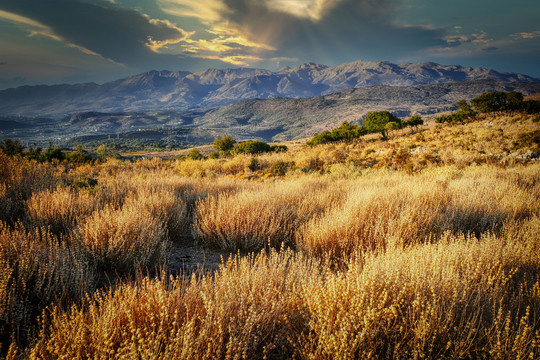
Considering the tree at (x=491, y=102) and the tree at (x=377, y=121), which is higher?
the tree at (x=491, y=102)

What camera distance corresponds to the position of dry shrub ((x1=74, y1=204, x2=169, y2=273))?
11.3 ft

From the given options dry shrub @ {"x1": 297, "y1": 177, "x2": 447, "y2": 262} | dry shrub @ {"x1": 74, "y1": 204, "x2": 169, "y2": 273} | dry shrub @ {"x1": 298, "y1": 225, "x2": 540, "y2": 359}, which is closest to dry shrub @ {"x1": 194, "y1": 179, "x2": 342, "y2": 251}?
dry shrub @ {"x1": 297, "y1": 177, "x2": 447, "y2": 262}

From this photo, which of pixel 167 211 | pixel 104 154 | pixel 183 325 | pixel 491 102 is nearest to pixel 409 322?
pixel 183 325

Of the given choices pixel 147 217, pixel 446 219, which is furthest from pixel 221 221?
pixel 446 219

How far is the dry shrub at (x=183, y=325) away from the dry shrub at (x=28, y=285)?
1.30ft

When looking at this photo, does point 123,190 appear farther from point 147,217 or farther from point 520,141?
point 520,141

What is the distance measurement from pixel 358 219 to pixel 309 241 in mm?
977

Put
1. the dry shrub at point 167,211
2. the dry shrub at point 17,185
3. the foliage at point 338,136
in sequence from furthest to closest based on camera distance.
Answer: the foliage at point 338,136
the dry shrub at point 167,211
the dry shrub at point 17,185

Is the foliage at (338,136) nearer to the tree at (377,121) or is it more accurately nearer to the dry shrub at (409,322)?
the tree at (377,121)

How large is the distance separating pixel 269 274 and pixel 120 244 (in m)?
2.32

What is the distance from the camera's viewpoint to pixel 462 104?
140 ft

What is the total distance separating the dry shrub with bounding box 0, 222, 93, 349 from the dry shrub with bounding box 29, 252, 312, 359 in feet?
1.30

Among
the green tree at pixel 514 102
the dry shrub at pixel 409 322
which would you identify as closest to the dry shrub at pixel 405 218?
the dry shrub at pixel 409 322

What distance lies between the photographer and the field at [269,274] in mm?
1755
